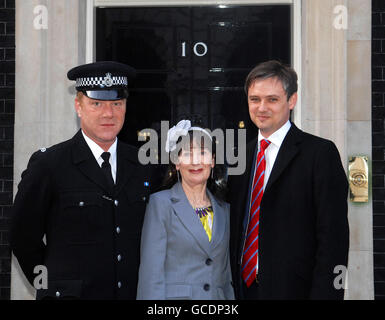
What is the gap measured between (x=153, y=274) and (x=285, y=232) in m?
0.79

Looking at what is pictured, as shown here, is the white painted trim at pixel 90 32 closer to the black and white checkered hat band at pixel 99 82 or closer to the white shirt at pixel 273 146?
the black and white checkered hat band at pixel 99 82

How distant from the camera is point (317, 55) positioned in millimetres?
5582

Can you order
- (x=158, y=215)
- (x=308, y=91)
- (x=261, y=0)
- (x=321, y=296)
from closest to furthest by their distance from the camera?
(x=321, y=296) → (x=158, y=215) → (x=308, y=91) → (x=261, y=0)

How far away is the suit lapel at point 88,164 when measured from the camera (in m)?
3.46

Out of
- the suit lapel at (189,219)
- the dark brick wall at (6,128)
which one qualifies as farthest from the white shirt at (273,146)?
the dark brick wall at (6,128)

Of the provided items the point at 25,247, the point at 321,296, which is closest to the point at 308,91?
the point at 321,296

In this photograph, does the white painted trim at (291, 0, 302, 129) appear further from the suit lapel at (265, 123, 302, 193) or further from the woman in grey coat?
the woman in grey coat

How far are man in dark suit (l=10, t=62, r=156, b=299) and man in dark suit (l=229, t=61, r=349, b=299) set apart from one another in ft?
2.22

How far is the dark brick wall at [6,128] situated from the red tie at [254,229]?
3168 mm

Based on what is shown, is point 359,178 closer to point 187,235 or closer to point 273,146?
point 273,146

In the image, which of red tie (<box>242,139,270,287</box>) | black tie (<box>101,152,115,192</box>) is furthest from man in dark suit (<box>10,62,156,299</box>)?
red tie (<box>242,139,270,287</box>)

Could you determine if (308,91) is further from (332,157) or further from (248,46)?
(332,157)

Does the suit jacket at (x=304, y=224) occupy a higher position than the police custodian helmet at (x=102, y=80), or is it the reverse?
the police custodian helmet at (x=102, y=80)

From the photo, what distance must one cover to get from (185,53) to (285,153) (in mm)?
2927
